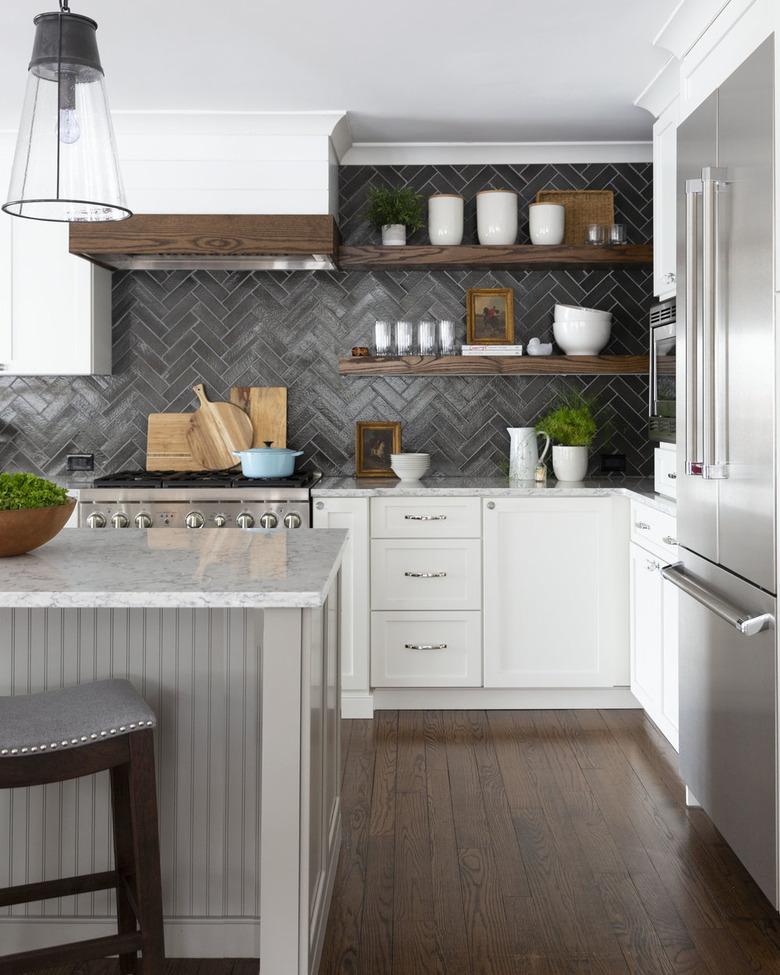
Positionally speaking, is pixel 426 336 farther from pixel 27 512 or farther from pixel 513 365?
pixel 27 512

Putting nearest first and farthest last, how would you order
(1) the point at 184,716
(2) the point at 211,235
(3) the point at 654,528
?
(1) the point at 184,716 → (3) the point at 654,528 → (2) the point at 211,235

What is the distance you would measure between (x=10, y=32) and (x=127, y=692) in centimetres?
252

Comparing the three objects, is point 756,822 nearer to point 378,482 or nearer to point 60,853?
point 60,853

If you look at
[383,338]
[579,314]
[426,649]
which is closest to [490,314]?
[579,314]

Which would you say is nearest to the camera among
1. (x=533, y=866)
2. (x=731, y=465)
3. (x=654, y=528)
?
(x=731, y=465)

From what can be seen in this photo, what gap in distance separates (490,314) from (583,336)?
1.54ft

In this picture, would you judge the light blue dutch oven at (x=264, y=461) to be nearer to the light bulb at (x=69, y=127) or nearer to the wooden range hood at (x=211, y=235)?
the wooden range hood at (x=211, y=235)

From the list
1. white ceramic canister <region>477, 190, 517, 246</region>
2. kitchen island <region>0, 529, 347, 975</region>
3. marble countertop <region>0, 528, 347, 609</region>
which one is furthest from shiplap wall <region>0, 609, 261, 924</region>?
white ceramic canister <region>477, 190, 517, 246</region>

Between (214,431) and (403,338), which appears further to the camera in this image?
(214,431)

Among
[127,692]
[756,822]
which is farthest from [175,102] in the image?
[756,822]

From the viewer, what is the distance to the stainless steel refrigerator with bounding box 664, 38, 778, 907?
2297 millimetres

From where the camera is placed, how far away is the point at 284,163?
13.9 feet

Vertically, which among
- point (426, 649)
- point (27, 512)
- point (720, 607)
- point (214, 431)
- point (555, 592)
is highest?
point (214, 431)

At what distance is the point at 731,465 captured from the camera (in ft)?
8.23
